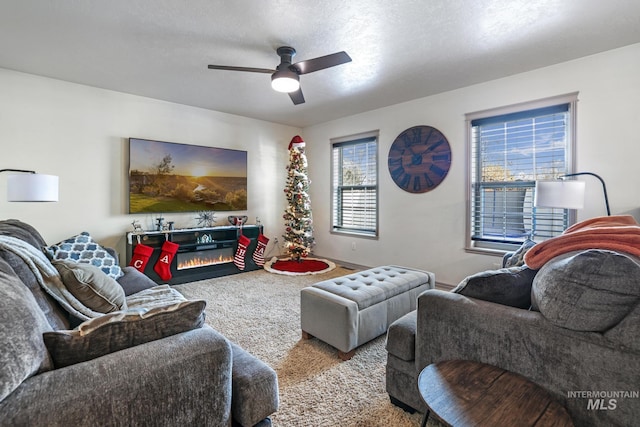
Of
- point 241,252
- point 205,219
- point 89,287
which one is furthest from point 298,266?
point 89,287

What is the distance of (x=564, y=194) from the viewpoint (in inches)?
98.9

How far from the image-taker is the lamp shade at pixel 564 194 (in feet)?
8.20

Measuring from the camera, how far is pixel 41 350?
0.92 meters

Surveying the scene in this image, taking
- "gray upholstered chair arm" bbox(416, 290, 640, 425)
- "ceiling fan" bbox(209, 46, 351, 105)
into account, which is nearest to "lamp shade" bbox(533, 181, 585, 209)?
"gray upholstered chair arm" bbox(416, 290, 640, 425)

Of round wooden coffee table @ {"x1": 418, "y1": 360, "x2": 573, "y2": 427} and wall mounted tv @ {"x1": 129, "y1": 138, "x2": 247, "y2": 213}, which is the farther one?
wall mounted tv @ {"x1": 129, "y1": 138, "x2": 247, "y2": 213}

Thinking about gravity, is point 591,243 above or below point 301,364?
above

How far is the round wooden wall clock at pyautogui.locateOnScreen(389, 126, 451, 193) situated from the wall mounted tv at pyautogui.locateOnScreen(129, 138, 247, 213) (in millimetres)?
2561

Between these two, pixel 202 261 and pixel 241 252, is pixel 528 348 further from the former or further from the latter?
pixel 202 261

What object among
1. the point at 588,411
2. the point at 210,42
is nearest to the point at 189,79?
the point at 210,42

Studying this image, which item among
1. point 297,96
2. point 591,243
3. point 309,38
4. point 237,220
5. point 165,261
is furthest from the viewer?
point 237,220

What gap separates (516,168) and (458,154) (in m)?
0.67

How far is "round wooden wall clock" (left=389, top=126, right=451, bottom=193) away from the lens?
3.91 m

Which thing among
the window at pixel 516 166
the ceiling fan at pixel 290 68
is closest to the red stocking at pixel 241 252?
the ceiling fan at pixel 290 68

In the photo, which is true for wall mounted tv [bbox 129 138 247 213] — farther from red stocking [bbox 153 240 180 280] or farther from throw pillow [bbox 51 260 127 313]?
throw pillow [bbox 51 260 127 313]
